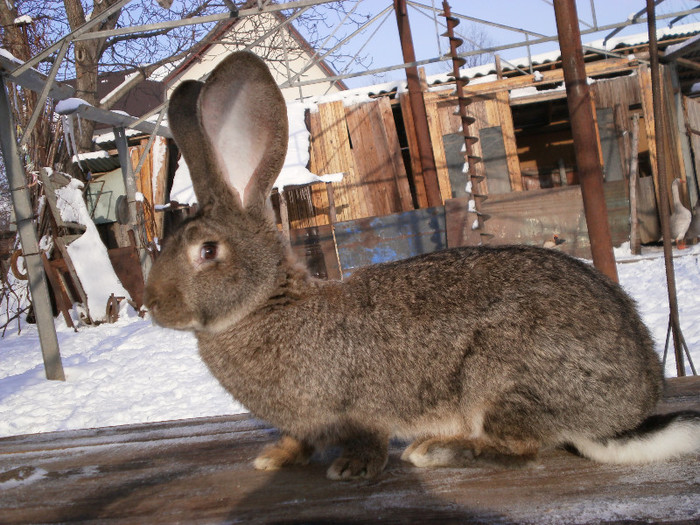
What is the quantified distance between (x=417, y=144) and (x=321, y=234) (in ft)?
12.8

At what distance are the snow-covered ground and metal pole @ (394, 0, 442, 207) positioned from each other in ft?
14.1

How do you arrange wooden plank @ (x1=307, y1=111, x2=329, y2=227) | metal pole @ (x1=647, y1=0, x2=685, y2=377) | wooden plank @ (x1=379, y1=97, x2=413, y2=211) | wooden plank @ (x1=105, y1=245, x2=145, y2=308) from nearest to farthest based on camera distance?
metal pole @ (x1=647, y1=0, x2=685, y2=377) < wooden plank @ (x1=105, y1=245, x2=145, y2=308) < wooden plank @ (x1=379, y1=97, x2=413, y2=211) < wooden plank @ (x1=307, y1=111, x2=329, y2=227)

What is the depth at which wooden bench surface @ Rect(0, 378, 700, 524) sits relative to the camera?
54.3 inches

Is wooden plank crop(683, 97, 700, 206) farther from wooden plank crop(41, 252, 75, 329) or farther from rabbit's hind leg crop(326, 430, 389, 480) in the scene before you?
rabbit's hind leg crop(326, 430, 389, 480)

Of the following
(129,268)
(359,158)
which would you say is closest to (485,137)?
(359,158)

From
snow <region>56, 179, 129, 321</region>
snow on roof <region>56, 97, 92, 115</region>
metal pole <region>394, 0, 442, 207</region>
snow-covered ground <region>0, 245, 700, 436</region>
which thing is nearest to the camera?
snow-covered ground <region>0, 245, 700, 436</region>

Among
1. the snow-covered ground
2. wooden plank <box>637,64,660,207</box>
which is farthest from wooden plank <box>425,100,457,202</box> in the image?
the snow-covered ground

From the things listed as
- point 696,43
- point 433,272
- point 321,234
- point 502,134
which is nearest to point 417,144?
point 502,134

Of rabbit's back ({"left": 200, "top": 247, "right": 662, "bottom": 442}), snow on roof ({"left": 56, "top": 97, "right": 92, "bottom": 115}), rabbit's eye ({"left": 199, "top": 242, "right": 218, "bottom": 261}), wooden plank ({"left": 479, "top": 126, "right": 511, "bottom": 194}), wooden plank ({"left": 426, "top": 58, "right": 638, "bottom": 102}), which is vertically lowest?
rabbit's back ({"left": 200, "top": 247, "right": 662, "bottom": 442})

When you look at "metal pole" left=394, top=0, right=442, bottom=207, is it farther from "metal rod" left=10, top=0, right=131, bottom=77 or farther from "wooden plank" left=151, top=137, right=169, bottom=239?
"metal rod" left=10, top=0, right=131, bottom=77

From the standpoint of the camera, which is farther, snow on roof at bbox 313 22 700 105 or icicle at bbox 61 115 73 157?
snow on roof at bbox 313 22 700 105

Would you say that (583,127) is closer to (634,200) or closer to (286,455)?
(286,455)

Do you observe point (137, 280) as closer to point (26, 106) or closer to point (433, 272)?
point (26, 106)

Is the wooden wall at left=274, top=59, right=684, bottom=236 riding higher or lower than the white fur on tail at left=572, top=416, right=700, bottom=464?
higher
